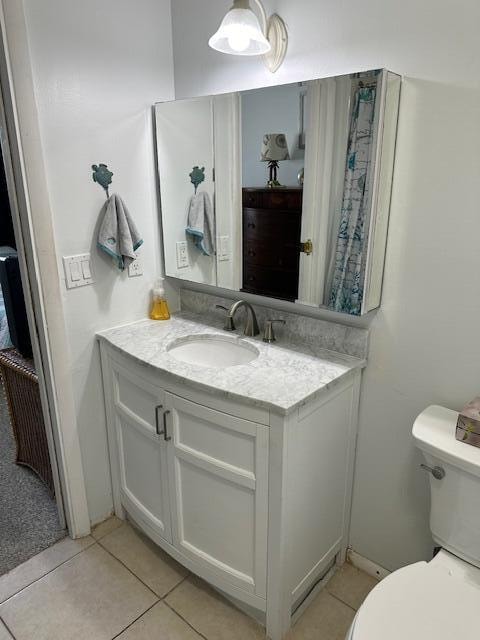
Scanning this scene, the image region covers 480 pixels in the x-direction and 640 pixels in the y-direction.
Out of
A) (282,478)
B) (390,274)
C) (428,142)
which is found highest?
(428,142)

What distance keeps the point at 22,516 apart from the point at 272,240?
1.68m

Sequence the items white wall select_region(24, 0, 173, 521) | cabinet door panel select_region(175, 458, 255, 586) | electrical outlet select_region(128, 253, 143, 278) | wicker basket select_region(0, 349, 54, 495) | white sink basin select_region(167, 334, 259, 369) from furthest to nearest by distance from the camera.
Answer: wicker basket select_region(0, 349, 54, 495)
electrical outlet select_region(128, 253, 143, 278)
white sink basin select_region(167, 334, 259, 369)
white wall select_region(24, 0, 173, 521)
cabinet door panel select_region(175, 458, 255, 586)

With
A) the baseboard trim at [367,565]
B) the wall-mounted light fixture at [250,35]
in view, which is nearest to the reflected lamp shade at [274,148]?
the wall-mounted light fixture at [250,35]

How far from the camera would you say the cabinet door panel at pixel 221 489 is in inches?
52.6

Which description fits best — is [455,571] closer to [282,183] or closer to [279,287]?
[279,287]

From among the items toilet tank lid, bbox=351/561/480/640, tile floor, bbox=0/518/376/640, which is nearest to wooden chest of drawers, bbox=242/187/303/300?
toilet tank lid, bbox=351/561/480/640

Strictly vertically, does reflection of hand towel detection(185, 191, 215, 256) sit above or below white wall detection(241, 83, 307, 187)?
below

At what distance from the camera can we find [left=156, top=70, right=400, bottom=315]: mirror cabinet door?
1.31m

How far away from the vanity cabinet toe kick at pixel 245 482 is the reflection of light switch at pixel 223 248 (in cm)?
57

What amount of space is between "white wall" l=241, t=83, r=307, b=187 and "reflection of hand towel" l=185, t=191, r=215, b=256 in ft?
0.76

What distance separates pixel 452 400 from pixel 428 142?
2.55 feet

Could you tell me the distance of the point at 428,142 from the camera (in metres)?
1.26

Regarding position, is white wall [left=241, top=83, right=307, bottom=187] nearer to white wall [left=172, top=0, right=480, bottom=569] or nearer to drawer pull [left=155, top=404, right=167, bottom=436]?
white wall [left=172, top=0, right=480, bottom=569]

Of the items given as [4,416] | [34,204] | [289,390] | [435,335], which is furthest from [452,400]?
[4,416]
